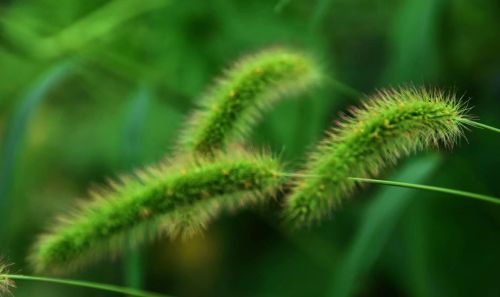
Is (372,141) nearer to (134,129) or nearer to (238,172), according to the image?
(238,172)

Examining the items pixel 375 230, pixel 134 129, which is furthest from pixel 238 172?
pixel 134 129

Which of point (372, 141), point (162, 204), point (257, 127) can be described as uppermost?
point (257, 127)

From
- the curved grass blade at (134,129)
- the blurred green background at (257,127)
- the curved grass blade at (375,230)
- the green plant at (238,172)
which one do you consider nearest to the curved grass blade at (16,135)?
the blurred green background at (257,127)

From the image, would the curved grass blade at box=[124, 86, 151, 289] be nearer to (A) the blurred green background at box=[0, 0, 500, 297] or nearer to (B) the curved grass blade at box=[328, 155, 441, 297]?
(A) the blurred green background at box=[0, 0, 500, 297]

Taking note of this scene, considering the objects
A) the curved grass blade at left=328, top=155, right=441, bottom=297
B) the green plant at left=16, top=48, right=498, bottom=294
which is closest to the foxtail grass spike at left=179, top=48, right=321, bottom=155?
the green plant at left=16, top=48, right=498, bottom=294

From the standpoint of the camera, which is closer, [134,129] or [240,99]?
[240,99]

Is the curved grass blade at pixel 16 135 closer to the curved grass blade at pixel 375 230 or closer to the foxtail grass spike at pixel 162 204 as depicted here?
the foxtail grass spike at pixel 162 204

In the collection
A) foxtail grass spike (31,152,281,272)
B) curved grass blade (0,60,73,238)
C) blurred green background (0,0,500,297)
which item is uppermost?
blurred green background (0,0,500,297)
